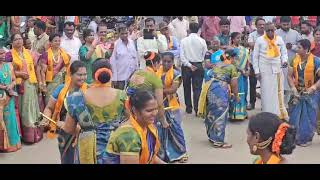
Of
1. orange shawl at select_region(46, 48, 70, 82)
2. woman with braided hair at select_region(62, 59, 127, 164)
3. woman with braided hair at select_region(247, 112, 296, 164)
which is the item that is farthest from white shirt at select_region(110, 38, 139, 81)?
woman with braided hair at select_region(247, 112, 296, 164)

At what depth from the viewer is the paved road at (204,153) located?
6.50 metres

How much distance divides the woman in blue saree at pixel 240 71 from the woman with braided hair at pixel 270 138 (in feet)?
15.9

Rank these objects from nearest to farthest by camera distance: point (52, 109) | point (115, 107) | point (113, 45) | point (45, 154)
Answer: point (115, 107), point (52, 109), point (45, 154), point (113, 45)

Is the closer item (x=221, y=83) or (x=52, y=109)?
(x=52, y=109)

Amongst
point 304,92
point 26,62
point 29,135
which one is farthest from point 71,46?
point 304,92

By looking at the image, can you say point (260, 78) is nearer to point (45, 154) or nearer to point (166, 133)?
Result: point (166, 133)

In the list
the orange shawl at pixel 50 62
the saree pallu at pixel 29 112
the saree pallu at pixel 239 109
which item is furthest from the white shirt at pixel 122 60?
the saree pallu at pixel 239 109

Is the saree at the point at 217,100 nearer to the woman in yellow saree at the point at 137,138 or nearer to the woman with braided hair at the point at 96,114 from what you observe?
the woman with braided hair at the point at 96,114

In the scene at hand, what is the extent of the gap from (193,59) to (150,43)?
0.73 metres

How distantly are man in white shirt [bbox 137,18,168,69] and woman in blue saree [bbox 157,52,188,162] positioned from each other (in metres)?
2.37

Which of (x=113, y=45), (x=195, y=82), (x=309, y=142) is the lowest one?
(x=309, y=142)

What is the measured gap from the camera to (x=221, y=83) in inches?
274

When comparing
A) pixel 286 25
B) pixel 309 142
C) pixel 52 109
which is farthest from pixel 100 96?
pixel 286 25

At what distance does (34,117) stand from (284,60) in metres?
3.60
